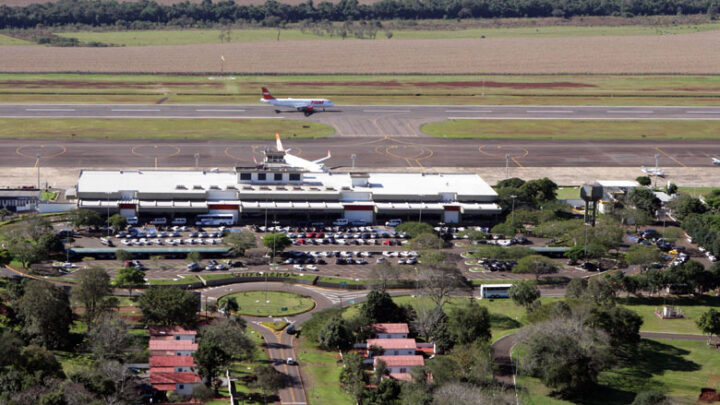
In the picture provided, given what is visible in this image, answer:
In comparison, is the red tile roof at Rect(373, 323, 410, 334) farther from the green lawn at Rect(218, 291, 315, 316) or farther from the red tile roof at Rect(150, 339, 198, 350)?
the red tile roof at Rect(150, 339, 198, 350)

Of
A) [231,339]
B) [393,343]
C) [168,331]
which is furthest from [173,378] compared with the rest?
[393,343]

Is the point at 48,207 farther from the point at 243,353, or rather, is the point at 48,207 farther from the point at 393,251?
the point at 243,353

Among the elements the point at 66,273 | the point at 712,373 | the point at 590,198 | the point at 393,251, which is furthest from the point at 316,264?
the point at 712,373

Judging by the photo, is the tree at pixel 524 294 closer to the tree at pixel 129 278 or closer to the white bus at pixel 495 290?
the white bus at pixel 495 290

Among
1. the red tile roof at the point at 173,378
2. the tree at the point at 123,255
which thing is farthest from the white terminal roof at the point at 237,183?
the red tile roof at the point at 173,378

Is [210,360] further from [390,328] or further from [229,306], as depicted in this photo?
[390,328]

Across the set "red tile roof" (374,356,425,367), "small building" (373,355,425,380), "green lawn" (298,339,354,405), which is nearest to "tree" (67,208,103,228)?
"green lawn" (298,339,354,405)

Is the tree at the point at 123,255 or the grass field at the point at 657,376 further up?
the tree at the point at 123,255

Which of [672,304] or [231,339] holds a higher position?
[231,339]
